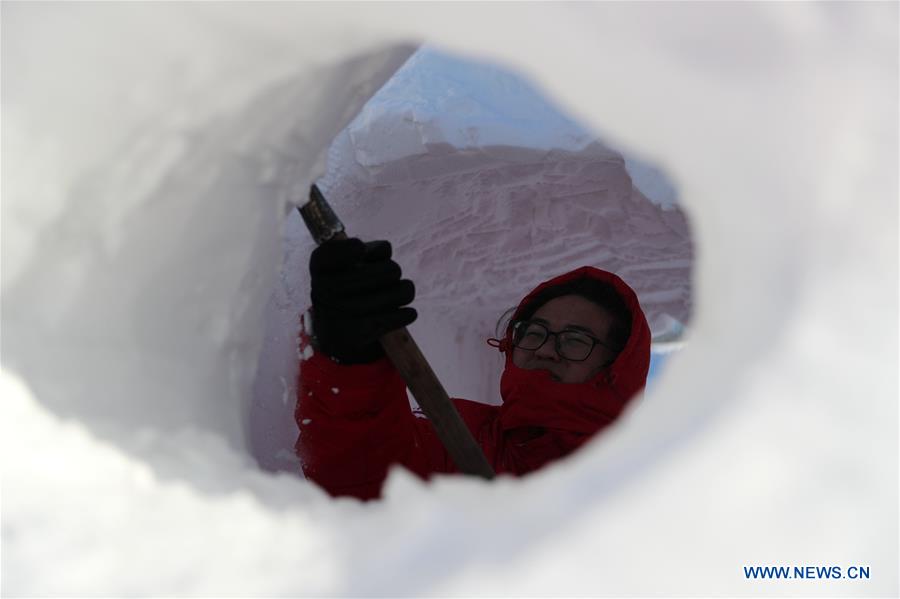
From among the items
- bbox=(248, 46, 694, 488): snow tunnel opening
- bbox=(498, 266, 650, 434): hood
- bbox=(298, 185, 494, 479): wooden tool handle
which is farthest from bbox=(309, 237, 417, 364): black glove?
bbox=(498, 266, 650, 434): hood

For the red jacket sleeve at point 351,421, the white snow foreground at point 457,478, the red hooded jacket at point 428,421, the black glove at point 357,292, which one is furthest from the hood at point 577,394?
the white snow foreground at point 457,478

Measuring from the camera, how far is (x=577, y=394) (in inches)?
58.1

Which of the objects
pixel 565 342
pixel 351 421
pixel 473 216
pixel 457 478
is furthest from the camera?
pixel 473 216

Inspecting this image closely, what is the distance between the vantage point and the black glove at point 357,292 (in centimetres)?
107

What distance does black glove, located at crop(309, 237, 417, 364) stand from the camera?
1.07 meters

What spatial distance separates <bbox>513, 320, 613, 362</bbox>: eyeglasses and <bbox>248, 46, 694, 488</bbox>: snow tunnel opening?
0.33m

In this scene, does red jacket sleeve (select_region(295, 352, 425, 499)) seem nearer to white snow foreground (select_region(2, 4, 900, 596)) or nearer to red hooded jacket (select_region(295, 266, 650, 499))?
red hooded jacket (select_region(295, 266, 650, 499))

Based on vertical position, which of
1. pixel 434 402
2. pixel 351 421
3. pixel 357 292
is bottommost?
pixel 351 421

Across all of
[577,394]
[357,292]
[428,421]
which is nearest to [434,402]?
[357,292]

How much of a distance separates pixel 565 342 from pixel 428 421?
1.14 ft

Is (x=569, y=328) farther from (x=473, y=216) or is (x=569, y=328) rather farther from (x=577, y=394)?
(x=473, y=216)

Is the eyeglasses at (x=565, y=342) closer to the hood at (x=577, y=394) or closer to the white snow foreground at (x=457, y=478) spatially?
the hood at (x=577, y=394)

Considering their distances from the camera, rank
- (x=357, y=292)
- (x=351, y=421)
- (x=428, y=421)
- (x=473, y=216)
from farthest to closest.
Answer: (x=473, y=216), (x=428, y=421), (x=351, y=421), (x=357, y=292)

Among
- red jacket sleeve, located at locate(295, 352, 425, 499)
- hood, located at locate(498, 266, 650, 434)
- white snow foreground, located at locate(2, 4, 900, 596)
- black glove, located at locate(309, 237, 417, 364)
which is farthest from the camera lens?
hood, located at locate(498, 266, 650, 434)
